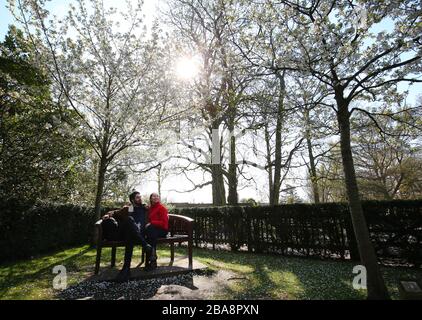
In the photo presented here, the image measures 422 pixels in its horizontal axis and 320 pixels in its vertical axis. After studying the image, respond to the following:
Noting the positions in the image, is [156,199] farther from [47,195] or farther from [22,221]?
[47,195]

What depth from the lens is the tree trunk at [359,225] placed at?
3.94 metres

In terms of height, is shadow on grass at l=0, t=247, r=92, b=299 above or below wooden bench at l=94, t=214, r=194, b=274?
below

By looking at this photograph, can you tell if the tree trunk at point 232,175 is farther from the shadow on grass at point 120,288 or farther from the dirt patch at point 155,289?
the shadow on grass at point 120,288

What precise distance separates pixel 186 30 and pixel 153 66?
7.51 metres

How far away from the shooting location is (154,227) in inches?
222

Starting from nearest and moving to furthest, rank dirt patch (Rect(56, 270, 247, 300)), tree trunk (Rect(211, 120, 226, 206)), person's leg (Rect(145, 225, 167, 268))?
dirt patch (Rect(56, 270, 247, 300)) → person's leg (Rect(145, 225, 167, 268)) → tree trunk (Rect(211, 120, 226, 206))

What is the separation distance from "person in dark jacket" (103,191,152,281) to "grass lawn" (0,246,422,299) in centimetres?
Result: 92

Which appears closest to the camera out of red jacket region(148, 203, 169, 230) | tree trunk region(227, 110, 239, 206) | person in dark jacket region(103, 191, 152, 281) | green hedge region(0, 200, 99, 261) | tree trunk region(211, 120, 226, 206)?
person in dark jacket region(103, 191, 152, 281)

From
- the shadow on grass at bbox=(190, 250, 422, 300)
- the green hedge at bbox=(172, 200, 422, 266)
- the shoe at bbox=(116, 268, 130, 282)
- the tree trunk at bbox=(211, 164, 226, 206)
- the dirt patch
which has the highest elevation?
the tree trunk at bbox=(211, 164, 226, 206)

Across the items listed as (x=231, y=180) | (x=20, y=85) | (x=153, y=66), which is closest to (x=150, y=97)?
(x=153, y=66)

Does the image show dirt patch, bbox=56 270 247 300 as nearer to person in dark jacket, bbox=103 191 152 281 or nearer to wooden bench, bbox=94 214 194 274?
person in dark jacket, bbox=103 191 152 281

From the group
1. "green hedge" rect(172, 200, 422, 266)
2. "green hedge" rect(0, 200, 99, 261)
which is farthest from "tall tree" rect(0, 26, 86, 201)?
"green hedge" rect(172, 200, 422, 266)

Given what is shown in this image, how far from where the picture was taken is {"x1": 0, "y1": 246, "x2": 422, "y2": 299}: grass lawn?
4.37 m
